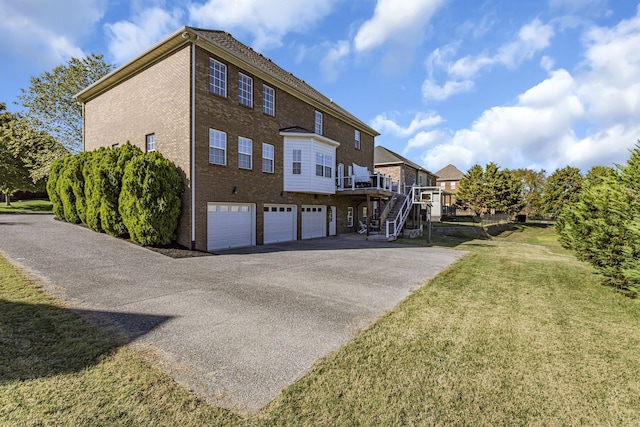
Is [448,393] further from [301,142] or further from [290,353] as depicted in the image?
[301,142]

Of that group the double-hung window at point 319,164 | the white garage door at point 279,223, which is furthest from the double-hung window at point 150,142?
the double-hung window at point 319,164

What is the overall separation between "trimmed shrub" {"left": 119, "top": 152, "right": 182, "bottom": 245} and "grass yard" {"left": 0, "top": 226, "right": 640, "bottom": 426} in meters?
5.73

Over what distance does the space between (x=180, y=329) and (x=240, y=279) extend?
3.28 m

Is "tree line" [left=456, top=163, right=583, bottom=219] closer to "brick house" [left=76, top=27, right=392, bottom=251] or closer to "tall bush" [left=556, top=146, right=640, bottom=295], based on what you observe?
"brick house" [left=76, top=27, right=392, bottom=251]

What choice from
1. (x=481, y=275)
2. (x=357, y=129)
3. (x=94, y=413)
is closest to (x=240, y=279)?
(x=94, y=413)

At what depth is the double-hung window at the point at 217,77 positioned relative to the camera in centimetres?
1278

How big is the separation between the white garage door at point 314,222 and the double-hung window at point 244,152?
480 cm

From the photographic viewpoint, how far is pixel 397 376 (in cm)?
348

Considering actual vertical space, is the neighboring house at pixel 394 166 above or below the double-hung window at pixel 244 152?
above

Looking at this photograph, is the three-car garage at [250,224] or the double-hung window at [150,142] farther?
the double-hung window at [150,142]

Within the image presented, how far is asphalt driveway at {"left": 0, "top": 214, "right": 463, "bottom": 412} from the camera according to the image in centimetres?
365

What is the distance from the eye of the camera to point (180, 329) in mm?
4699

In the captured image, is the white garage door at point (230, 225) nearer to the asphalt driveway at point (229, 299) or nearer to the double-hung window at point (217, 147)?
the asphalt driveway at point (229, 299)

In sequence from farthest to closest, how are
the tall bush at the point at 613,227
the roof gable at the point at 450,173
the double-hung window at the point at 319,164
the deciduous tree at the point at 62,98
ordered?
the roof gable at the point at 450,173
the deciduous tree at the point at 62,98
the double-hung window at the point at 319,164
the tall bush at the point at 613,227
